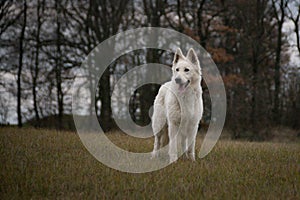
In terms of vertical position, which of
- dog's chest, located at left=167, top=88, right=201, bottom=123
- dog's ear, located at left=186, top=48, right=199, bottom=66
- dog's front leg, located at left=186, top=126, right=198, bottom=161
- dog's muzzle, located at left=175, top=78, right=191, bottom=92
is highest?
dog's ear, located at left=186, top=48, right=199, bottom=66

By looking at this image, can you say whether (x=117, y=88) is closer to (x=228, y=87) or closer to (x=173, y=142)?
(x=228, y=87)

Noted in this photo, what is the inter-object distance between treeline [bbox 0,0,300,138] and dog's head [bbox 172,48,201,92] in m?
11.2

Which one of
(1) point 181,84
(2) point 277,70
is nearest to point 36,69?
(2) point 277,70

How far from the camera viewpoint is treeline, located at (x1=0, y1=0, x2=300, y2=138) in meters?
19.2

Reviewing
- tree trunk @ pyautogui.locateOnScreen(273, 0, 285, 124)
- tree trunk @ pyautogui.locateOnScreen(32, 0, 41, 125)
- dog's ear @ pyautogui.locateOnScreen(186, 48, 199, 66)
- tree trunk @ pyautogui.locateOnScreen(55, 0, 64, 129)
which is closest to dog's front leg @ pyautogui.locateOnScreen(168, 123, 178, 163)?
dog's ear @ pyautogui.locateOnScreen(186, 48, 199, 66)

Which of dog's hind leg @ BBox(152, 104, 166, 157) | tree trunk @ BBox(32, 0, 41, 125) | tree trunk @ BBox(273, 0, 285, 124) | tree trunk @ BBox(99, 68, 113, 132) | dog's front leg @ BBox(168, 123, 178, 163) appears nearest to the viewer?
dog's front leg @ BBox(168, 123, 178, 163)

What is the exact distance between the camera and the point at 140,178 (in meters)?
5.50

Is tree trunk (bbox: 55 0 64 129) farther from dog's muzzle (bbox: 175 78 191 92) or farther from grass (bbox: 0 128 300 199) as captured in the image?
dog's muzzle (bbox: 175 78 191 92)

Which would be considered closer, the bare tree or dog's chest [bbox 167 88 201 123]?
dog's chest [bbox 167 88 201 123]

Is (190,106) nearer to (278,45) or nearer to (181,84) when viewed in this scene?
(181,84)

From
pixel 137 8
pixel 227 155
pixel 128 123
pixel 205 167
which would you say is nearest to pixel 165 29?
pixel 137 8

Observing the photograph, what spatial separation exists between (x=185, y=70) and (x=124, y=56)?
13806 mm

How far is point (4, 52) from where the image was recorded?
779 inches

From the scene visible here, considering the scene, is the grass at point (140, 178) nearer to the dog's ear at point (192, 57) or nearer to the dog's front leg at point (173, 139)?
the dog's front leg at point (173, 139)
